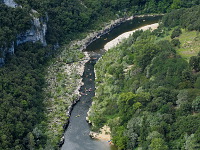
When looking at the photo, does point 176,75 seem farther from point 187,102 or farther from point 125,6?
point 125,6

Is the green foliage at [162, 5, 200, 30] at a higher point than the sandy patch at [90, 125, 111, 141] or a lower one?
higher

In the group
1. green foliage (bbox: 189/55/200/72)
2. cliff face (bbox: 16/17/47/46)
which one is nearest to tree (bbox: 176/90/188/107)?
green foliage (bbox: 189/55/200/72)

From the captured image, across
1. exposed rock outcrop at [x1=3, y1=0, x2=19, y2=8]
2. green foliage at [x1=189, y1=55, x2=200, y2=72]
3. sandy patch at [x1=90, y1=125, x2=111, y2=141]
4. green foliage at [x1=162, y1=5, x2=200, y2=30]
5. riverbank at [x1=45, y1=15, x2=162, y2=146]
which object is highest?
exposed rock outcrop at [x1=3, y1=0, x2=19, y2=8]

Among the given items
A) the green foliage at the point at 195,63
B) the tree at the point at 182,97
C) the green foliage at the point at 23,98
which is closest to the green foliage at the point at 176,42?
the green foliage at the point at 195,63

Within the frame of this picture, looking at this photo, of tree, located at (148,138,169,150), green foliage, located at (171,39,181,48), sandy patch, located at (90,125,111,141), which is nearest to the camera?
tree, located at (148,138,169,150)

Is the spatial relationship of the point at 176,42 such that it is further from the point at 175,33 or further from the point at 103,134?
→ the point at 103,134

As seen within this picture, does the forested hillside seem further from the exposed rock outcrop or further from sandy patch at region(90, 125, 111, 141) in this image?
the exposed rock outcrop

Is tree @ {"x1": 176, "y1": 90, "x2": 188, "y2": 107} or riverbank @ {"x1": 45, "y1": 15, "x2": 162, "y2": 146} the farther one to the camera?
riverbank @ {"x1": 45, "y1": 15, "x2": 162, "y2": 146}

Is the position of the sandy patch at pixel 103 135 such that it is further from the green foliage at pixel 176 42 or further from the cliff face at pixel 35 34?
the cliff face at pixel 35 34

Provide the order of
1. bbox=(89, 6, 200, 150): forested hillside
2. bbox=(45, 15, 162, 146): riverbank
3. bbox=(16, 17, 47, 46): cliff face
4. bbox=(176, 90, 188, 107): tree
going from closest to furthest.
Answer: bbox=(89, 6, 200, 150): forested hillside, bbox=(176, 90, 188, 107): tree, bbox=(45, 15, 162, 146): riverbank, bbox=(16, 17, 47, 46): cliff face

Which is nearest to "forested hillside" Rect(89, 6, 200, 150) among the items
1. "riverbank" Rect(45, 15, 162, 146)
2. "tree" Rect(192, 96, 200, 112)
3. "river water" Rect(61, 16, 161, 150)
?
"tree" Rect(192, 96, 200, 112)
